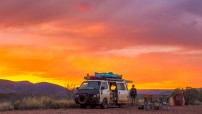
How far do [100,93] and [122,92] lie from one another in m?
3.43

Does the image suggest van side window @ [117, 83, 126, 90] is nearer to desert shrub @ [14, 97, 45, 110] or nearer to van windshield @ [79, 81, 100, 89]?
van windshield @ [79, 81, 100, 89]

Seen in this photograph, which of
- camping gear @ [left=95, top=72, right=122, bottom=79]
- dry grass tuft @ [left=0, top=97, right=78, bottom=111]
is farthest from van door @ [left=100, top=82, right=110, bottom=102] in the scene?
dry grass tuft @ [left=0, top=97, right=78, bottom=111]

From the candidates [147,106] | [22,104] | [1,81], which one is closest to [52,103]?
[22,104]

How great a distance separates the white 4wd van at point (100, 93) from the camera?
33.0 m

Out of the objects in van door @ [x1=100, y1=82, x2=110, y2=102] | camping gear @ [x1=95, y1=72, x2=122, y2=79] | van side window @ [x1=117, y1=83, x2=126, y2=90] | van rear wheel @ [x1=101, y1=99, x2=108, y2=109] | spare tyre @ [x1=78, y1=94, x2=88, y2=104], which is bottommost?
van rear wheel @ [x1=101, y1=99, x2=108, y2=109]

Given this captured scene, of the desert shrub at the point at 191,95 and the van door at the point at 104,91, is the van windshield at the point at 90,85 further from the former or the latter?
the desert shrub at the point at 191,95

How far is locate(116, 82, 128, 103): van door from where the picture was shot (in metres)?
35.5

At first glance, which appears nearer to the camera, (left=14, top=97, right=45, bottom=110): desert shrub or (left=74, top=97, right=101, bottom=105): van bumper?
(left=74, top=97, right=101, bottom=105): van bumper

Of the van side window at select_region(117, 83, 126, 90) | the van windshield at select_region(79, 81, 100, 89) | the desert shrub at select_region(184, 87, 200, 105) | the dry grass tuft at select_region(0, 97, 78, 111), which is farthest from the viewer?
the desert shrub at select_region(184, 87, 200, 105)

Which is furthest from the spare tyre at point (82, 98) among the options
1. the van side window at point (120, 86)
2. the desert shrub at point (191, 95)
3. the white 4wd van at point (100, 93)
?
the desert shrub at point (191, 95)

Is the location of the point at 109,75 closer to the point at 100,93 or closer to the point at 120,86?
the point at 120,86

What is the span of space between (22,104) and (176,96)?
1610 cm

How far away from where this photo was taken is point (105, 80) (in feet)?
113

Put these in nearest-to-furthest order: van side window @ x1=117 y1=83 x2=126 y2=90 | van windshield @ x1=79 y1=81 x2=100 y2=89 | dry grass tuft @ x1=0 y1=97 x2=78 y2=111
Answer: dry grass tuft @ x1=0 y1=97 x2=78 y2=111, van windshield @ x1=79 y1=81 x2=100 y2=89, van side window @ x1=117 y1=83 x2=126 y2=90
